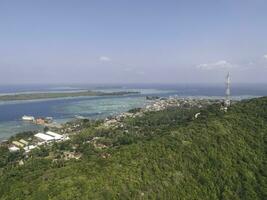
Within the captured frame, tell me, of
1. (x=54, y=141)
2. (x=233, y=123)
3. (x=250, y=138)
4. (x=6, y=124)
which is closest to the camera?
(x=250, y=138)

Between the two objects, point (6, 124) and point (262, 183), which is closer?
point (262, 183)

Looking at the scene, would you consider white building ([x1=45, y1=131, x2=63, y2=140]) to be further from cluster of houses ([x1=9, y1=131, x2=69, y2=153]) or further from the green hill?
the green hill

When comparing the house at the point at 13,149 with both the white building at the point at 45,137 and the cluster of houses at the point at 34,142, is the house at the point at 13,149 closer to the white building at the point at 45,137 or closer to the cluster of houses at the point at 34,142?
the cluster of houses at the point at 34,142

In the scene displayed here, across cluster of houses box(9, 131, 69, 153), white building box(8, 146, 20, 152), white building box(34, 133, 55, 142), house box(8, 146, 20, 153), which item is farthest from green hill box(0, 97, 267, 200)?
white building box(34, 133, 55, 142)

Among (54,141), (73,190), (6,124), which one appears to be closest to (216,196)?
(73,190)

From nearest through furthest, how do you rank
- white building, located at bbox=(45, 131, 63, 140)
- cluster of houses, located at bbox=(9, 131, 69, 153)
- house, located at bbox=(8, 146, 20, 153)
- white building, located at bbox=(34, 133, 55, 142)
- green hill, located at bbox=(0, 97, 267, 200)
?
green hill, located at bbox=(0, 97, 267, 200) < house, located at bbox=(8, 146, 20, 153) < cluster of houses, located at bbox=(9, 131, 69, 153) < white building, located at bbox=(34, 133, 55, 142) < white building, located at bbox=(45, 131, 63, 140)

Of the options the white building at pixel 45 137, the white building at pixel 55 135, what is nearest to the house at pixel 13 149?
the white building at pixel 45 137

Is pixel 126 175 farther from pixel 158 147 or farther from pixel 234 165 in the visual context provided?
pixel 234 165
